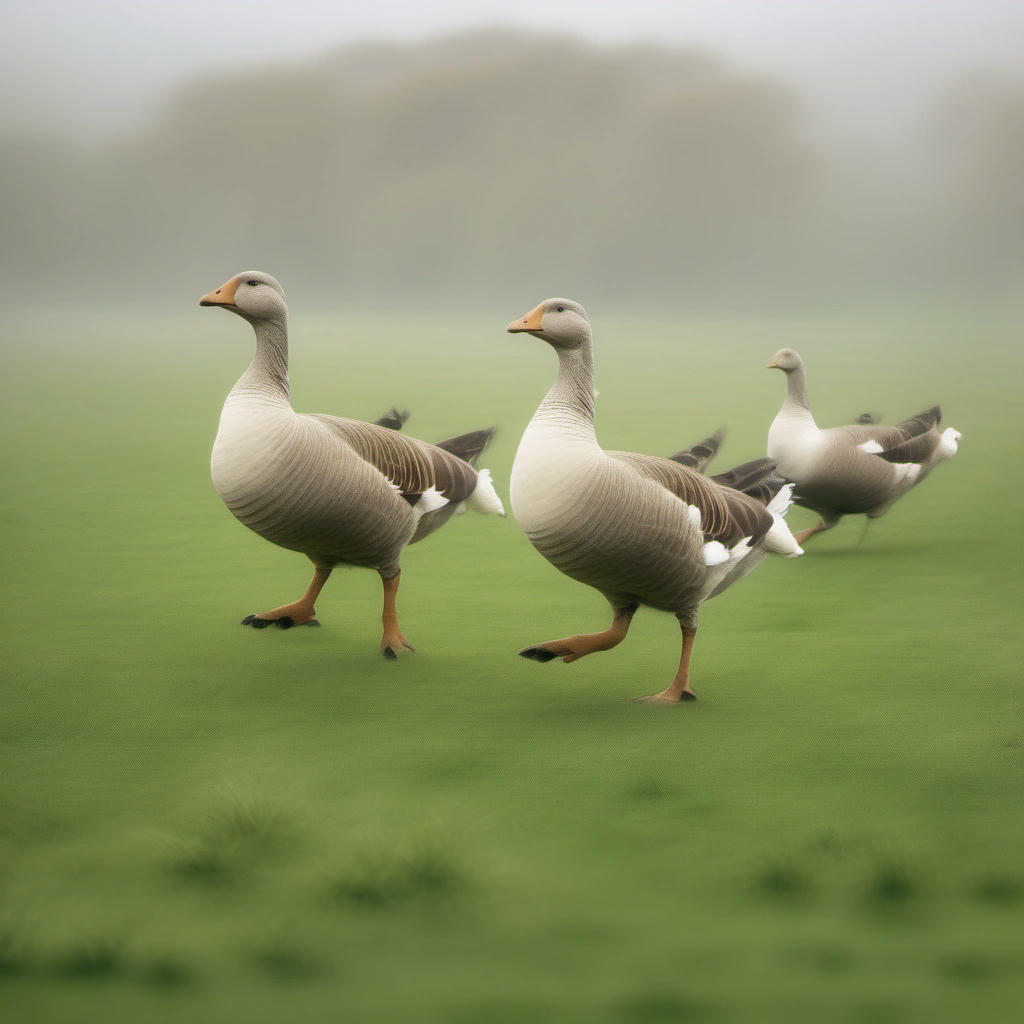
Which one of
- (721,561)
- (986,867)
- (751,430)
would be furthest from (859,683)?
(751,430)

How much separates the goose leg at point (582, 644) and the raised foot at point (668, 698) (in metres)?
0.22

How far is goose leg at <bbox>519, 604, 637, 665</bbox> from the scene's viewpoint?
14.7ft

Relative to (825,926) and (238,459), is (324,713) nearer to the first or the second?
(238,459)

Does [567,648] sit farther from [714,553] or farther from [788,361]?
[788,361]

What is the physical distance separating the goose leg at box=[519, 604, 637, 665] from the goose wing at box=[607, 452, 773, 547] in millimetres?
430

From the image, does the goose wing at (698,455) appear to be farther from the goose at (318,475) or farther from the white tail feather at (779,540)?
the goose at (318,475)

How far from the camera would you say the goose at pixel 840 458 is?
7039 millimetres

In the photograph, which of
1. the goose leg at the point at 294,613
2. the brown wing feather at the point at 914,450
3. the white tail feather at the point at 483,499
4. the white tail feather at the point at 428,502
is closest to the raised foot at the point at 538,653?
the white tail feather at the point at 428,502

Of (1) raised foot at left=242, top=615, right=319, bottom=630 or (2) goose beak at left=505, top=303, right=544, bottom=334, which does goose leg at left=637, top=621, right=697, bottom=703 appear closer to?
(2) goose beak at left=505, top=303, right=544, bottom=334

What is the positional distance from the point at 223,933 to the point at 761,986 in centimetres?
117

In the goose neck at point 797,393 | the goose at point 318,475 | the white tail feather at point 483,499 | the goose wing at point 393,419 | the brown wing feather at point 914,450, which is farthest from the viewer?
the goose neck at point 797,393

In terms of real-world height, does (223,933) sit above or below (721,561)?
below

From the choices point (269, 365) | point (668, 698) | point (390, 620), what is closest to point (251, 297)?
point (269, 365)

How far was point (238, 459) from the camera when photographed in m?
4.62
